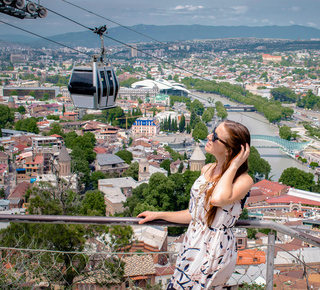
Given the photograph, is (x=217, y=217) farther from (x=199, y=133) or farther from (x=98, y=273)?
(x=199, y=133)

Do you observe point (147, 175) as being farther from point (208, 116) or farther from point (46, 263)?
point (208, 116)

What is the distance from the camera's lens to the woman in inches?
32.8

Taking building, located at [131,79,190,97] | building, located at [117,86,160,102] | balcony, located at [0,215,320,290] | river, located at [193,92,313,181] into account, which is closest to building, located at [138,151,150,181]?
river, located at [193,92,313,181]

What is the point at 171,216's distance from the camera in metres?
0.93

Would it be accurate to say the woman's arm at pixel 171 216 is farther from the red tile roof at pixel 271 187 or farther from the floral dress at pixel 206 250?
the red tile roof at pixel 271 187

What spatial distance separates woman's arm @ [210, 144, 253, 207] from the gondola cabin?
227 cm

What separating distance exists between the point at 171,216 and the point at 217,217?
4.8 inches

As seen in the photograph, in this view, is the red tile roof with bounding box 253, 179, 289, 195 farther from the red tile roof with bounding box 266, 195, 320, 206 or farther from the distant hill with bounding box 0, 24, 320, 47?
the distant hill with bounding box 0, 24, 320, 47

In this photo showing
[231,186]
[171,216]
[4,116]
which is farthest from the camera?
[4,116]

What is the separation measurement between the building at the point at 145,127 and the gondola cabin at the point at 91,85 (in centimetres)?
1557

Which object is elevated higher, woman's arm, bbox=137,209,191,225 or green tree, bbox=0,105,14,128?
woman's arm, bbox=137,209,191,225

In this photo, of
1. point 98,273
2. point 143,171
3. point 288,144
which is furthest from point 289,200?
point 98,273

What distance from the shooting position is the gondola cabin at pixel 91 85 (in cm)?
300

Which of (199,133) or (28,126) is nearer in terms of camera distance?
(199,133)
